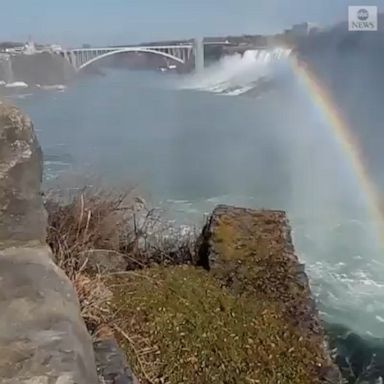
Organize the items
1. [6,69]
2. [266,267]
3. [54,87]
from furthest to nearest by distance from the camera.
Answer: [54,87] < [6,69] < [266,267]

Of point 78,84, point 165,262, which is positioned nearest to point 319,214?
point 78,84

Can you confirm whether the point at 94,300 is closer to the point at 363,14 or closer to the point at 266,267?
the point at 266,267

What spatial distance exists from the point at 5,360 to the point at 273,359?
126 centimetres

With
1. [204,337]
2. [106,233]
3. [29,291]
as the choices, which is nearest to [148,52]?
[106,233]

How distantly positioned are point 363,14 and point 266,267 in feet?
13.4

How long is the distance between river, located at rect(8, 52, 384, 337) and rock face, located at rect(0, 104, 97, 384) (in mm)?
3124

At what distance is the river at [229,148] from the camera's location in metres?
5.89

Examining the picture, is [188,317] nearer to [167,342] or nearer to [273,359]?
[167,342]

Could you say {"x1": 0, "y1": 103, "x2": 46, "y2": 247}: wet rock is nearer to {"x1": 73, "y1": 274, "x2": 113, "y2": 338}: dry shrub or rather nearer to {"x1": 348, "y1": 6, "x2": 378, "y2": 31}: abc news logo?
{"x1": 73, "y1": 274, "x2": 113, "y2": 338}: dry shrub

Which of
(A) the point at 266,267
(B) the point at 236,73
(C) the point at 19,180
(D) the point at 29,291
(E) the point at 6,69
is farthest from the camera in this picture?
(B) the point at 236,73

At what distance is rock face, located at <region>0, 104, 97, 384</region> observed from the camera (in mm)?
1055

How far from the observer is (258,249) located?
2.89m

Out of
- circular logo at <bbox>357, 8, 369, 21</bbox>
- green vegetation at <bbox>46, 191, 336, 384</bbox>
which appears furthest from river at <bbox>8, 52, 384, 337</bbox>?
green vegetation at <bbox>46, 191, 336, 384</bbox>

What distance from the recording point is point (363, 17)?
6.22 m
